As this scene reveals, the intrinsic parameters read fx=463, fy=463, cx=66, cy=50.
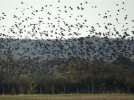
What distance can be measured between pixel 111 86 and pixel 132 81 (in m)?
4.69

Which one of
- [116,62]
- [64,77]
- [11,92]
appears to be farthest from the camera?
[116,62]

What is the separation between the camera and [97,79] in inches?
4094

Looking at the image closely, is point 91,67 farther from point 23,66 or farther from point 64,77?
point 23,66

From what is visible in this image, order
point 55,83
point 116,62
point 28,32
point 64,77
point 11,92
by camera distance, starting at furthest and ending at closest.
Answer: point 116,62 < point 64,77 < point 55,83 < point 11,92 < point 28,32

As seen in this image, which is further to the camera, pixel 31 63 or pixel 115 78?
pixel 31 63

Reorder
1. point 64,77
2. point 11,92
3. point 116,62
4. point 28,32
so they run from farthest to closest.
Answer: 1. point 116,62
2. point 64,77
3. point 11,92
4. point 28,32

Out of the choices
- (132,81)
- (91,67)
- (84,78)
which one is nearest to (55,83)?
(84,78)

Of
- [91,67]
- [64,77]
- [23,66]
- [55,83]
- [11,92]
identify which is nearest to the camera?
[11,92]

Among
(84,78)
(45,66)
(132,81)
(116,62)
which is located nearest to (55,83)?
(84,78)

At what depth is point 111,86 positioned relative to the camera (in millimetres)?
99812

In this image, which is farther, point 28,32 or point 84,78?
point 84,78

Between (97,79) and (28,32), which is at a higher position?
(28,32)

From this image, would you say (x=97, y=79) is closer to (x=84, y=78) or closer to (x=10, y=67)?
(x=84, y=78)

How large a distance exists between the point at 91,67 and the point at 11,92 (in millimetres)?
37841
